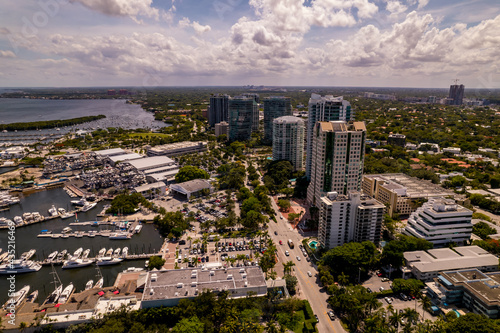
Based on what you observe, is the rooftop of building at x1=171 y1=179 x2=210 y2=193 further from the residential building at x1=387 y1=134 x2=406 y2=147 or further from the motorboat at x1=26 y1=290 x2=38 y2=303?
the residential building at x1=387 y1=134 x2=406 y2=147

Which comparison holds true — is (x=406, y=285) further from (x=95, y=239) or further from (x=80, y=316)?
(x=95, y=239)

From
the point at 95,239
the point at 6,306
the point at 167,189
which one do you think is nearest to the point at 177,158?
the point at 167,189

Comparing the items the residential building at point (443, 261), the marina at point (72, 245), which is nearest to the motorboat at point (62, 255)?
the marina at point (72, 245)

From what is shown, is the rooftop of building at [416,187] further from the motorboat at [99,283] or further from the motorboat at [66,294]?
the motorboat at [66,294]

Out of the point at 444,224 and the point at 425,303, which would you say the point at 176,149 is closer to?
the point at 444,224

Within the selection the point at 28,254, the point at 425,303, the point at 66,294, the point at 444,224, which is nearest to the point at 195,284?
the point at 66,294
